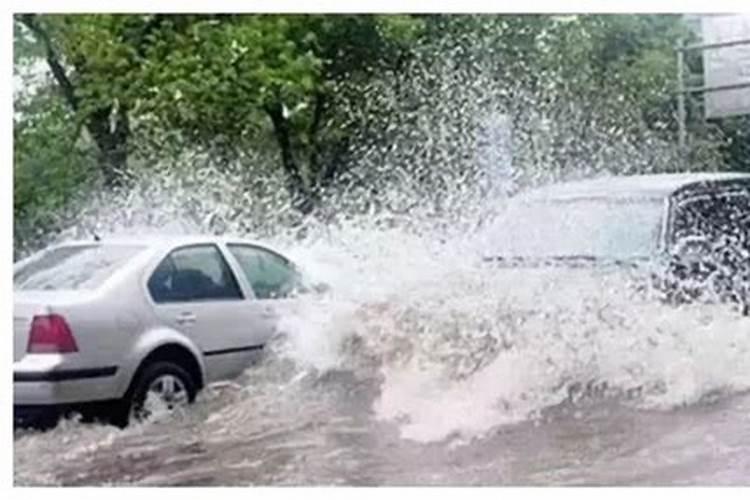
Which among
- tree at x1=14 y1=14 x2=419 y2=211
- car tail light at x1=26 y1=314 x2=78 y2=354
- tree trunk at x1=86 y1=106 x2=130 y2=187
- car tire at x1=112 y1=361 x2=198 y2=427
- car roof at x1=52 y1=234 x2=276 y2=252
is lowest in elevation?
car tire at x1=112 y1=361 x2=198 y2=427

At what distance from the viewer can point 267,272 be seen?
152 inches

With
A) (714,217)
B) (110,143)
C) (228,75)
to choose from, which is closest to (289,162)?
(228,75)

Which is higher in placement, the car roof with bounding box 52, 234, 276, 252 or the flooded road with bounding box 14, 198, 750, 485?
the car roof with bounding box 52, 234, 276, 252

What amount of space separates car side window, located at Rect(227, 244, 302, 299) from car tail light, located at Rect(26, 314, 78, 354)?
15.1 inches

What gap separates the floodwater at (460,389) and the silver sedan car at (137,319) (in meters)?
0.06

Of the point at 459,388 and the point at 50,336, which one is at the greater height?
the point at 50,336

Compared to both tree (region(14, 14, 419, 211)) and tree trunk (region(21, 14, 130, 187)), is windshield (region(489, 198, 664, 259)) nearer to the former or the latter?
tree (region(14, 14, 419, 211))

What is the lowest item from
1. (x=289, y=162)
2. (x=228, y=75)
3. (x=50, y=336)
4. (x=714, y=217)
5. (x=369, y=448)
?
(x=369, y=448)

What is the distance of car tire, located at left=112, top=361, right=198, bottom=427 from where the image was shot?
381 cm

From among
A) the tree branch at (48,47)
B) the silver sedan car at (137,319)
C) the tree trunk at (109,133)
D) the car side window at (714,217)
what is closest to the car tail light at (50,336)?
the silver sedan car at (137,319)

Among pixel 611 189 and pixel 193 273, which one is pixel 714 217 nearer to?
pixel 611 189

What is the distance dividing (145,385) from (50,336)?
0.73 ft

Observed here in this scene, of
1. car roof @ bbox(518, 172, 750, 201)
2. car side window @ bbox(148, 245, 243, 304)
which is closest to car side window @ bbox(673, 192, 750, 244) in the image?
car roof @ bbox(518, 172, 750, 201)

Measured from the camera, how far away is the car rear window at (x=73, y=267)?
3797 millimetres
